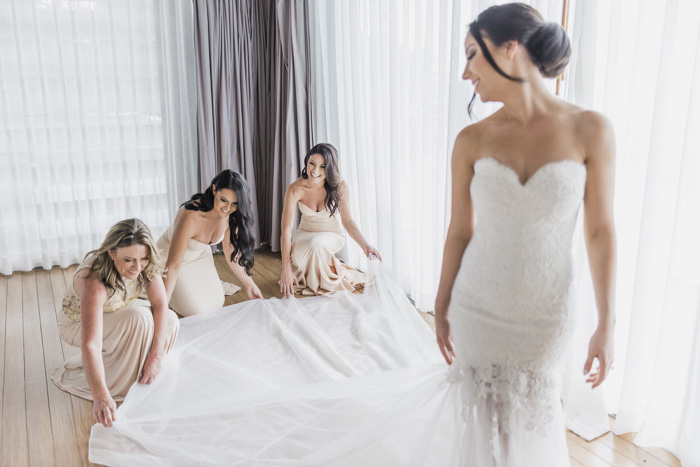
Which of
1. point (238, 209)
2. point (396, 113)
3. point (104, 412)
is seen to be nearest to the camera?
point (104, 412)

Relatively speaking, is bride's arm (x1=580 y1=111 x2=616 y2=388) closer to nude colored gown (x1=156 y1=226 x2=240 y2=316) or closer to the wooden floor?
the wooden floor

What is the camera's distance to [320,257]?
12.3ft

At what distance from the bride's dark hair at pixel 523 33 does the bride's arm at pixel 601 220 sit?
16 cm

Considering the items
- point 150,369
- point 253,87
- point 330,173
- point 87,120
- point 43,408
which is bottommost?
point 43,408

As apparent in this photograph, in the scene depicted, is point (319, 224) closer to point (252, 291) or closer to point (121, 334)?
point (252, 291)

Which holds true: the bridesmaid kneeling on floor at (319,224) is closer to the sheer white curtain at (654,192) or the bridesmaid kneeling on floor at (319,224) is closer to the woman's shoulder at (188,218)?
the woman's shoulder at (188,218)

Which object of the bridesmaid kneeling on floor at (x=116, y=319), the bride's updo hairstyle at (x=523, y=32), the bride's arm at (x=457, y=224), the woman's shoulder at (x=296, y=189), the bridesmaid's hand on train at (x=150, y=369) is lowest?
the bridesmaid's hand on train at (x=150, y=369)

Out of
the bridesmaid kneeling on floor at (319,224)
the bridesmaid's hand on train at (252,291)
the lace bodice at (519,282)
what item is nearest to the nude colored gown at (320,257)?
the bridesmaid kneeling on floor at (319,224)

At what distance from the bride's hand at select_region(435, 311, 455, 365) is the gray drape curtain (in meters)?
3.26

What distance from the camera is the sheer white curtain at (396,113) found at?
3.28 m

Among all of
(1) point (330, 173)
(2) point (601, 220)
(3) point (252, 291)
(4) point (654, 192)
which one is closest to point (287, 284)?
(3) point (252, 291)

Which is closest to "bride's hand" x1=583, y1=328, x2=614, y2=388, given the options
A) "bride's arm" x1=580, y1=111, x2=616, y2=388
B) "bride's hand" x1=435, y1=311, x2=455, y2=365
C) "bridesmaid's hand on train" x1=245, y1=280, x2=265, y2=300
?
"bride's arm" x1=580, y1=111, x2=616, y2=388

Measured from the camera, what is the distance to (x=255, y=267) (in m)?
4.54

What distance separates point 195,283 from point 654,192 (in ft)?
7.85
